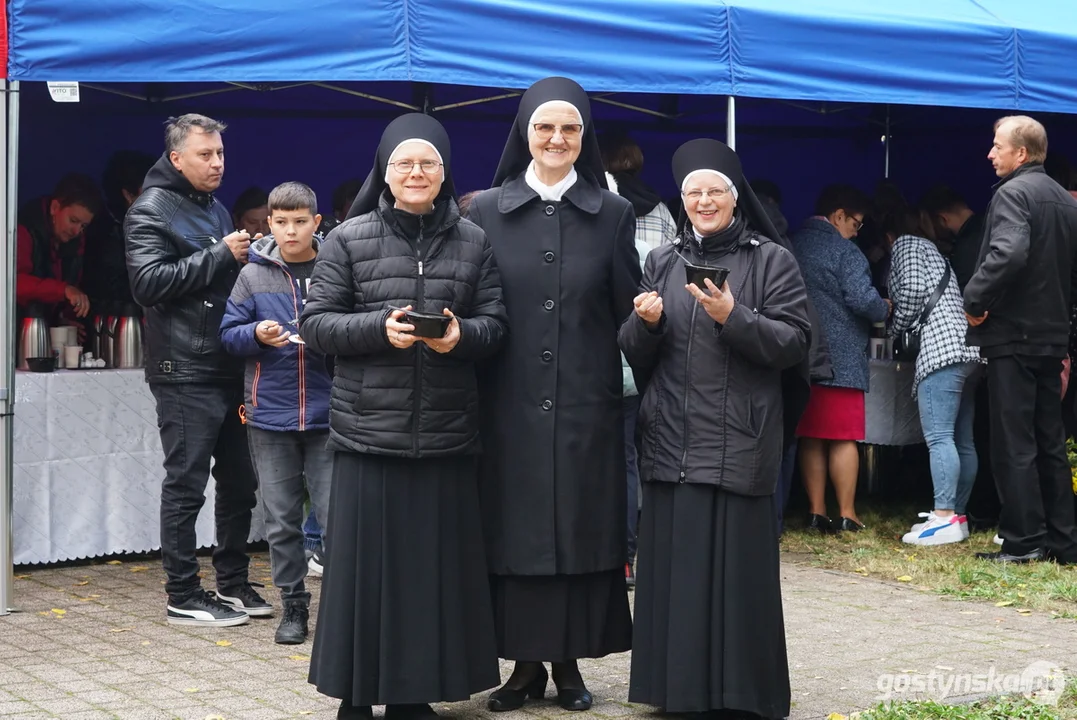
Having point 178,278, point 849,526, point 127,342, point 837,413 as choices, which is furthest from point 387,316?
point 849,526

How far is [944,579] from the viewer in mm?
7285

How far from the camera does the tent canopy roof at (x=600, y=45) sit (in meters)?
6.12

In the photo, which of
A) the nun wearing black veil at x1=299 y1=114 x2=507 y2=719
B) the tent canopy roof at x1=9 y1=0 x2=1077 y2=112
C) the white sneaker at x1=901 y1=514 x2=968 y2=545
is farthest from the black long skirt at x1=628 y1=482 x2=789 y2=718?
the white sneaker at x1=901 y1=514 x2=968 y2=545

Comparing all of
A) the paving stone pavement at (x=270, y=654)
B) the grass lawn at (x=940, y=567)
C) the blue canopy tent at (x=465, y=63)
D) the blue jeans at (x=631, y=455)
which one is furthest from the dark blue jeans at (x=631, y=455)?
the blue canopy tent at (x=465, y=63)

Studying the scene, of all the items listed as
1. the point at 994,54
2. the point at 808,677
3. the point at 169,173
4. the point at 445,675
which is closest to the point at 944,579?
the point at 808,677

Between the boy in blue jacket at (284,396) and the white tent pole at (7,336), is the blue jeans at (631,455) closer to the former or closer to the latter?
the boy in blue jacket at (284,396)

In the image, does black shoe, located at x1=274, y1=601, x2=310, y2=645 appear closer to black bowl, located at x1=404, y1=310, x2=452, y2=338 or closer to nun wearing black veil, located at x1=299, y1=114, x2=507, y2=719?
nun wearing black veil, located at x1=299, y1=114, x2=507, y2=719

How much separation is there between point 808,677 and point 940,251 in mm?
4432

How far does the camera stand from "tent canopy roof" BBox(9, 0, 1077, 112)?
6.12 meters

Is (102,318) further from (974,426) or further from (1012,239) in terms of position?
(974,426)

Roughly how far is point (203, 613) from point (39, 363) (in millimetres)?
1840

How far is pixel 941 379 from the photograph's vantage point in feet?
27.7

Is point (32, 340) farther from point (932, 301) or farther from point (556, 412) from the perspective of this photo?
point (932, 301)

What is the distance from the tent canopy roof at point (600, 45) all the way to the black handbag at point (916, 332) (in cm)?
107
